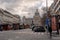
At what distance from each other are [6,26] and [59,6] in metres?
33.4

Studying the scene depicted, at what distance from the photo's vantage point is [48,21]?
37531 millimetres

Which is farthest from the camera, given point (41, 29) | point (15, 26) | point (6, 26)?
point (15, 26)

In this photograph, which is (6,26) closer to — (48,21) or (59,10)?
(59,10)

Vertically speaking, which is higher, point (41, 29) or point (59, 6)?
point (59, 6)

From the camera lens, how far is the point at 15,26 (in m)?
126

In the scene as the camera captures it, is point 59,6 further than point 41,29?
Yes

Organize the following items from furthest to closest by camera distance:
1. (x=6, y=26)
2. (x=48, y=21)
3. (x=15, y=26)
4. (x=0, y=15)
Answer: (x=0, y=15)
(x=15, y=26)
(x=6, y=26)
(x=48, y=21)

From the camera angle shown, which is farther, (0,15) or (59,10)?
(0,15)

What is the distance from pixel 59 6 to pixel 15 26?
3926 centimetres

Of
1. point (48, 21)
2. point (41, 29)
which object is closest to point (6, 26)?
point (41, 29)

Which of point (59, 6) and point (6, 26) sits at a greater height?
point (59, 6)

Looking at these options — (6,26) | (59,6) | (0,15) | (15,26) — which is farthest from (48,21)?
(0,15)

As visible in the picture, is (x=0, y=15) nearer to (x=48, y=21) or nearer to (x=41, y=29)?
(x=41, y=29)

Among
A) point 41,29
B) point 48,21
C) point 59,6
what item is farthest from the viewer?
point 59,6
